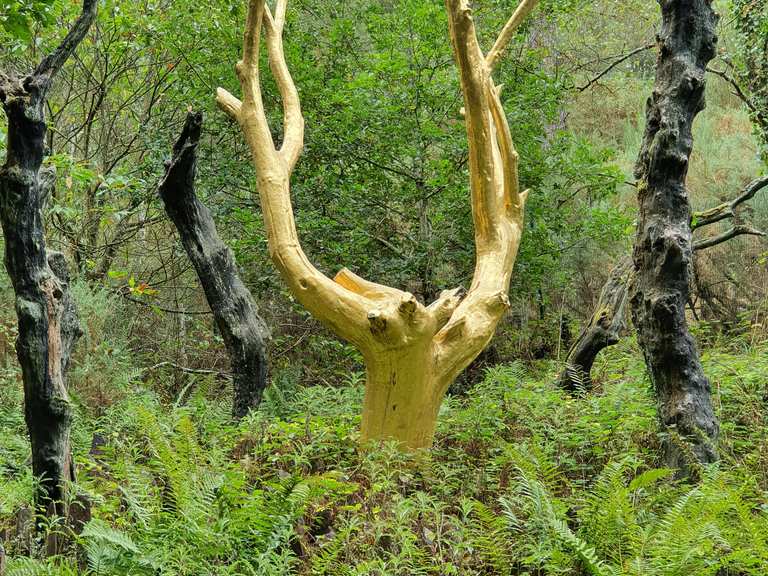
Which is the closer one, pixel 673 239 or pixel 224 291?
pixel 673 239

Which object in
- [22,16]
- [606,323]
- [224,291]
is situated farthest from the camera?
[606,323]

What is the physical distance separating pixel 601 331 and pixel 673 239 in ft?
9.45

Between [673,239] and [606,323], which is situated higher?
[673,239]

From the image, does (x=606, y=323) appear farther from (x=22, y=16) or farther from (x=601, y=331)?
(x=22, y=16)

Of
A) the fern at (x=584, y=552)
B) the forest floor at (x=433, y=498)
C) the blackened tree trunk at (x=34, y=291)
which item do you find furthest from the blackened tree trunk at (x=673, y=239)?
the blackened tree trunk at (x=34, y=291)

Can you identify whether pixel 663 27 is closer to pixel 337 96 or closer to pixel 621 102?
pixel 337 96

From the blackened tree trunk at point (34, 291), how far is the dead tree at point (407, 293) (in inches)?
66.6

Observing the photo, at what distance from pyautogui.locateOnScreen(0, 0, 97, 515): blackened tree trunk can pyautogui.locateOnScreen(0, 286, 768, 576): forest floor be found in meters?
0.25

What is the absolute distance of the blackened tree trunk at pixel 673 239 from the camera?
4684 millimetres

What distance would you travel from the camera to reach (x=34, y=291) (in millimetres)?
3973

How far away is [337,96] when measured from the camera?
883 cm

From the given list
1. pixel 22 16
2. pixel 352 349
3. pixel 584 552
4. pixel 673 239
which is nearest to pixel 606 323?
pixel 673 239

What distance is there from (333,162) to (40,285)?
6.19m

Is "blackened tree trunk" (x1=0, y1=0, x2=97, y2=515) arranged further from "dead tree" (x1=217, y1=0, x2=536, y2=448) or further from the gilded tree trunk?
the gilded tree trunk
